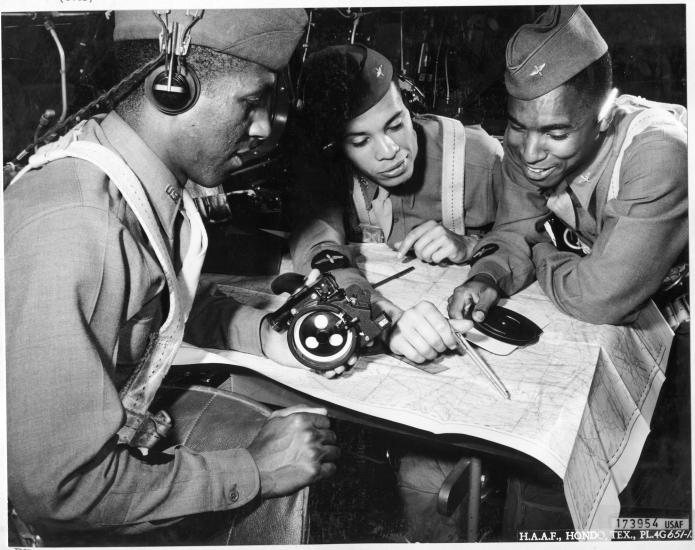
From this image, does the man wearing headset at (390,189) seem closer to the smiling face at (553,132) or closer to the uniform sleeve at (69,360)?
the smiling face at (553,132)

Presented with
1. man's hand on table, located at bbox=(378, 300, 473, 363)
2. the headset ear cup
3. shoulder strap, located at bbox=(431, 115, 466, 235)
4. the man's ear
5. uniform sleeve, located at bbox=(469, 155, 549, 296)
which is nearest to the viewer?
the headset ear cup

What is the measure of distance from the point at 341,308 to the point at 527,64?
548 mm

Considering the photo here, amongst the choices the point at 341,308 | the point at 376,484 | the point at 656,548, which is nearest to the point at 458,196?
the point at 341,308

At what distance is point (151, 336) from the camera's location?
0.84m

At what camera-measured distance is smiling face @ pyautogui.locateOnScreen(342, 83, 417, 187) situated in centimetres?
117

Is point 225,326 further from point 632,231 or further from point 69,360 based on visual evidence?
point 632,231

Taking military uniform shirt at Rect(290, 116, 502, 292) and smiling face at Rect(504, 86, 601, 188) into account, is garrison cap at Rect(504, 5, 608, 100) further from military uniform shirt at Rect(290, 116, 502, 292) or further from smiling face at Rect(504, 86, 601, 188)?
military uniform shirt at Rect(290, 116, 502, 292)

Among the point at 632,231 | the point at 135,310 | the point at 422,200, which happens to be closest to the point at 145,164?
the point at 135,310

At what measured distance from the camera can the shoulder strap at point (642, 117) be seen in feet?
3.31

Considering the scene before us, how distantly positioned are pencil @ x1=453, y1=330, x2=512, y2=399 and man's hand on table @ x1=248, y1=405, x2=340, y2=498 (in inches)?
9.9

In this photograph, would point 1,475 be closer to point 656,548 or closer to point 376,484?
point 376,484

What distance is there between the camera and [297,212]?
129cm

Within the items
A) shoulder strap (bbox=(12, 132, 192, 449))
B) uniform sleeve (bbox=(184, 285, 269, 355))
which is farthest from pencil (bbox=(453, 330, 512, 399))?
shoulder strap (bbox=(12, 132, 192, 449))

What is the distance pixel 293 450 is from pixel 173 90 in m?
0.56
